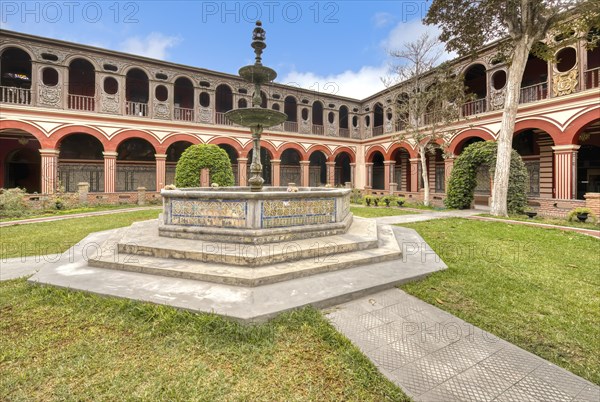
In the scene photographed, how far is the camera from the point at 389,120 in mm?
22391

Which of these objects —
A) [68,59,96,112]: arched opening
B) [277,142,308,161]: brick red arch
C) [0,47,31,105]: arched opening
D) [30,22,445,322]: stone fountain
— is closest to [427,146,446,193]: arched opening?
[277,142,308,161]: brick red arch

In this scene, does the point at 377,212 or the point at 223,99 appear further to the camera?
the point at 223,99

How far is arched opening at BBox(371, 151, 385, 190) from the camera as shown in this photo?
84.7 feet

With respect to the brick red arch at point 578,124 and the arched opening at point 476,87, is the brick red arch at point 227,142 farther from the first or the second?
the brick red arch at point 578,124

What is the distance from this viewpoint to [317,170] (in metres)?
26.9

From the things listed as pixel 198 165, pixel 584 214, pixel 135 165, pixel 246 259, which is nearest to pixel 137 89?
pixel 135 165

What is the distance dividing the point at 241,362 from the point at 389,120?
22.9 meters

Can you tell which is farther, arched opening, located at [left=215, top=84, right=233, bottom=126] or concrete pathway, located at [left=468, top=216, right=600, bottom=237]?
arched opening, located at [left=215, top=84, right=233, bottom=126]

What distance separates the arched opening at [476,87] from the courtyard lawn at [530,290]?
1220cm

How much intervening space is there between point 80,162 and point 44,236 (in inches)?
554

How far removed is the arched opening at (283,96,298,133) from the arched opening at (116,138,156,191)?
411 inches

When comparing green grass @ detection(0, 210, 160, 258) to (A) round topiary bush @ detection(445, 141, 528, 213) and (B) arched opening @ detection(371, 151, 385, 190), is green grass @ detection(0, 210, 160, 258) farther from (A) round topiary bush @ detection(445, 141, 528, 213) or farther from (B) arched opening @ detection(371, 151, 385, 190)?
(B) arched opening @ detection(371, 151, 385, 190)

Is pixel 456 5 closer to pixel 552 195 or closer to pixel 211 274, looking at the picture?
pixel 552 195

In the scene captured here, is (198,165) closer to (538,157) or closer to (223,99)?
(223,99)
